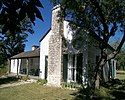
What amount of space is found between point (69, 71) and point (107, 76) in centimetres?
622

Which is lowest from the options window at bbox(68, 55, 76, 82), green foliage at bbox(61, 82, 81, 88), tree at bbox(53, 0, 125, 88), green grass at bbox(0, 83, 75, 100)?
green grass at bbox(0, 83, 75, 100)

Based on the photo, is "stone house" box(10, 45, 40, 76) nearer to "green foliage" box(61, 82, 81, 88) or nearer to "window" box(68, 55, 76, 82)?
"window" box(68, 55, 76, 82)

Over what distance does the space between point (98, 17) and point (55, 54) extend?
20.9 feet

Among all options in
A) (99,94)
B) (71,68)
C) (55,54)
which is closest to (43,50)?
(55,54)

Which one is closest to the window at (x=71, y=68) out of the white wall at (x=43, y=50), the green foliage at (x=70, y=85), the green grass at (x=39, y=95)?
the green foliage at (x=70, y=85)

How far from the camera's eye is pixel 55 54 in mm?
24828

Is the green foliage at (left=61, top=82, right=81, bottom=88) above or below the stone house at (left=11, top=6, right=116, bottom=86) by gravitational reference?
below

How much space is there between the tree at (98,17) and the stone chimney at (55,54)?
3.25m

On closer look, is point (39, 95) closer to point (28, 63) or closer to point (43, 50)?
point (43, 50)

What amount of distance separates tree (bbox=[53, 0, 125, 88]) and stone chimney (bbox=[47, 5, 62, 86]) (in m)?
3.25

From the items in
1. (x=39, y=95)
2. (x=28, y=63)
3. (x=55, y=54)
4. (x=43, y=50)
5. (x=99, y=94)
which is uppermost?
(x=43, y=50)

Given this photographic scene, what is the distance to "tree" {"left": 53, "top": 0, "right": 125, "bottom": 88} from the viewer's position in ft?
62.3

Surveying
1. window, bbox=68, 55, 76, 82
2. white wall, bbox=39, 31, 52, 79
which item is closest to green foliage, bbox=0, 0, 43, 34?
window, bbox=68, 55, 76, 82

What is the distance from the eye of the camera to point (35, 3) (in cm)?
371
